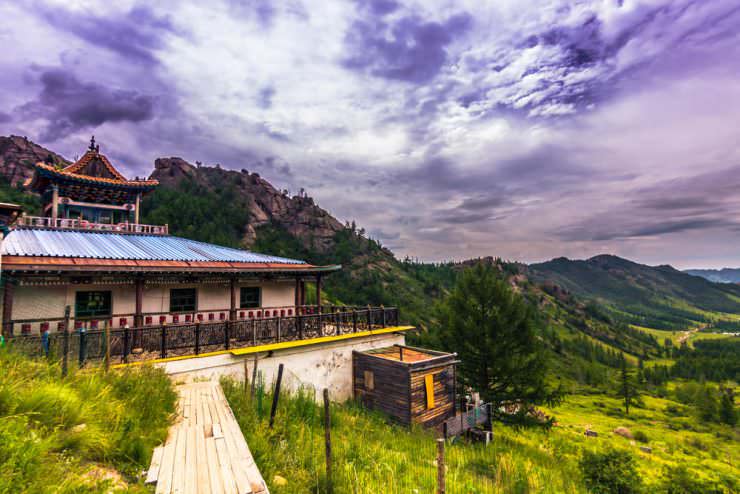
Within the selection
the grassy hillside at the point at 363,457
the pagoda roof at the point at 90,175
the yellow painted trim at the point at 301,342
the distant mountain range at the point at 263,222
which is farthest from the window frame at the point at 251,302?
the distant mountain range at the point at 263,222

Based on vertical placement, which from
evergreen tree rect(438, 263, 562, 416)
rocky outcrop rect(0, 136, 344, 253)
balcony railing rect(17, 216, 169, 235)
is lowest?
evergreen tree rect(438, 263, 562, 416)

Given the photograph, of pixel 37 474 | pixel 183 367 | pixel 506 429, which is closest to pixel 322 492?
pixel 37 474

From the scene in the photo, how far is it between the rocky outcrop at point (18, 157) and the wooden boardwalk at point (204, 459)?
8390 cm

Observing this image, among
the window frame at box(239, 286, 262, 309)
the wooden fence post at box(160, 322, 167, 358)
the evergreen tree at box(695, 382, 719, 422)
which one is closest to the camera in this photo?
the wooden fence post at box(160, 322, 167, 358)

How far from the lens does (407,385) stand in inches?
538

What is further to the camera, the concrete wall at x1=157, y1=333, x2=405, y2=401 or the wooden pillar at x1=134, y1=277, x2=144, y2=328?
the wooden pillar at x1=134, y1=277, x2=144, y2=328

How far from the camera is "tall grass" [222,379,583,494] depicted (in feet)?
20.2

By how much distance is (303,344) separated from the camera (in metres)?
13.9

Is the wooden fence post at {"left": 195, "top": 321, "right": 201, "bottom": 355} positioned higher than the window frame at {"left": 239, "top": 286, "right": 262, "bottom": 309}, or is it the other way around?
the window frame at {"left": 239, "top": 286, "right": 262, "bottom": 309}

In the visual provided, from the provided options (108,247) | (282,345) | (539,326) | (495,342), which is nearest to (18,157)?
(108,247)

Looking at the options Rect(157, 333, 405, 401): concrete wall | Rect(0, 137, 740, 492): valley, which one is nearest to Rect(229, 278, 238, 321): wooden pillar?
Rect(157, 333, 405, 401): concrete wall

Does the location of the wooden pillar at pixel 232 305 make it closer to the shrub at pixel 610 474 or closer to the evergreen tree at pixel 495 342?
the shrub at pixel 610 474

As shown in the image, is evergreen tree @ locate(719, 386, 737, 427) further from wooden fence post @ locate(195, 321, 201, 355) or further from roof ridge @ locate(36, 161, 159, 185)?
roof ridge @ locate(36, 161, 159, 185)

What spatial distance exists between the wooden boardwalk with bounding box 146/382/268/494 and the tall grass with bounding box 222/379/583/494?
503mm
